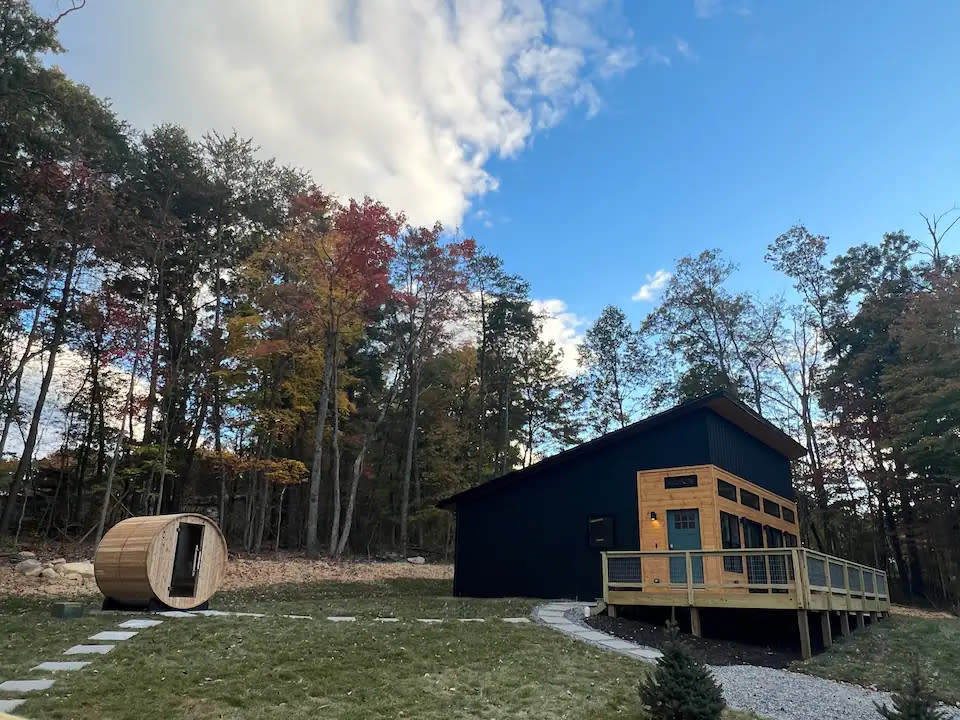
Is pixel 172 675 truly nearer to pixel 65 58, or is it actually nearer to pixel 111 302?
pixel 111 302

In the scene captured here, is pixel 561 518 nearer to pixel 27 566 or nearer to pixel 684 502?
pixel 684 502

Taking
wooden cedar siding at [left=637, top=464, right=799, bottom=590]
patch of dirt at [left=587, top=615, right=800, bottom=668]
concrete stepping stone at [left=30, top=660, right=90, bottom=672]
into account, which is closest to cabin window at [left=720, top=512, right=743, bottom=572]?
wooden cedar siding at [left=637, top=464, right=799, bottom=590]

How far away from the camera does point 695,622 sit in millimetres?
9820

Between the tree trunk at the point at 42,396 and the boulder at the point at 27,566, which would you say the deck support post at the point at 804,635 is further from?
the tree trunk at the point at 42,396

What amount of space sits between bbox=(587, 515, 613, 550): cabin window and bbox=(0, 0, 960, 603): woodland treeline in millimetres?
9112

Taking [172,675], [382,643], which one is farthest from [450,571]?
[172,675]

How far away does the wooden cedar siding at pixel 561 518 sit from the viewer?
13.7m

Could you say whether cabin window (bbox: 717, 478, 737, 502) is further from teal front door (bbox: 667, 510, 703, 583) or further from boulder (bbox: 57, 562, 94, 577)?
boulder (bbox: 57, 562, 94, 577)

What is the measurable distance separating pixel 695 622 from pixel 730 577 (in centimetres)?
107

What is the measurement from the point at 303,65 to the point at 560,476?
1072cm

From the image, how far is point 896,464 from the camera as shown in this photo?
22.9 meters

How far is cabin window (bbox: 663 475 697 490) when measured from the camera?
13.3 meters

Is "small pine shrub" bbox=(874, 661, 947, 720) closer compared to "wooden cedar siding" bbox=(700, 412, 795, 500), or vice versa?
"small pine shrub" bbox=(874, 661, 947, 720)

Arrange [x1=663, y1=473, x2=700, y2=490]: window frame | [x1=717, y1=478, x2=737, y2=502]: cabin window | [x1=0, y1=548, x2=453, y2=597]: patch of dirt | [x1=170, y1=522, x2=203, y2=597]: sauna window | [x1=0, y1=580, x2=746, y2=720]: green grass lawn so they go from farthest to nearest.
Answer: [x1=717, y1=478, x2=737, y2=502]: cabin window < [x1=663, y1=473, x2=700, y2=490]: window frame < [x1=0, y1=548, x2=453, y2=597]: patch of dirt < [x1=170, y1=522, x2=203, y2=597]: sauna window < [x1=0, y1=580, x2=746, y2=720]: green grass lawn
